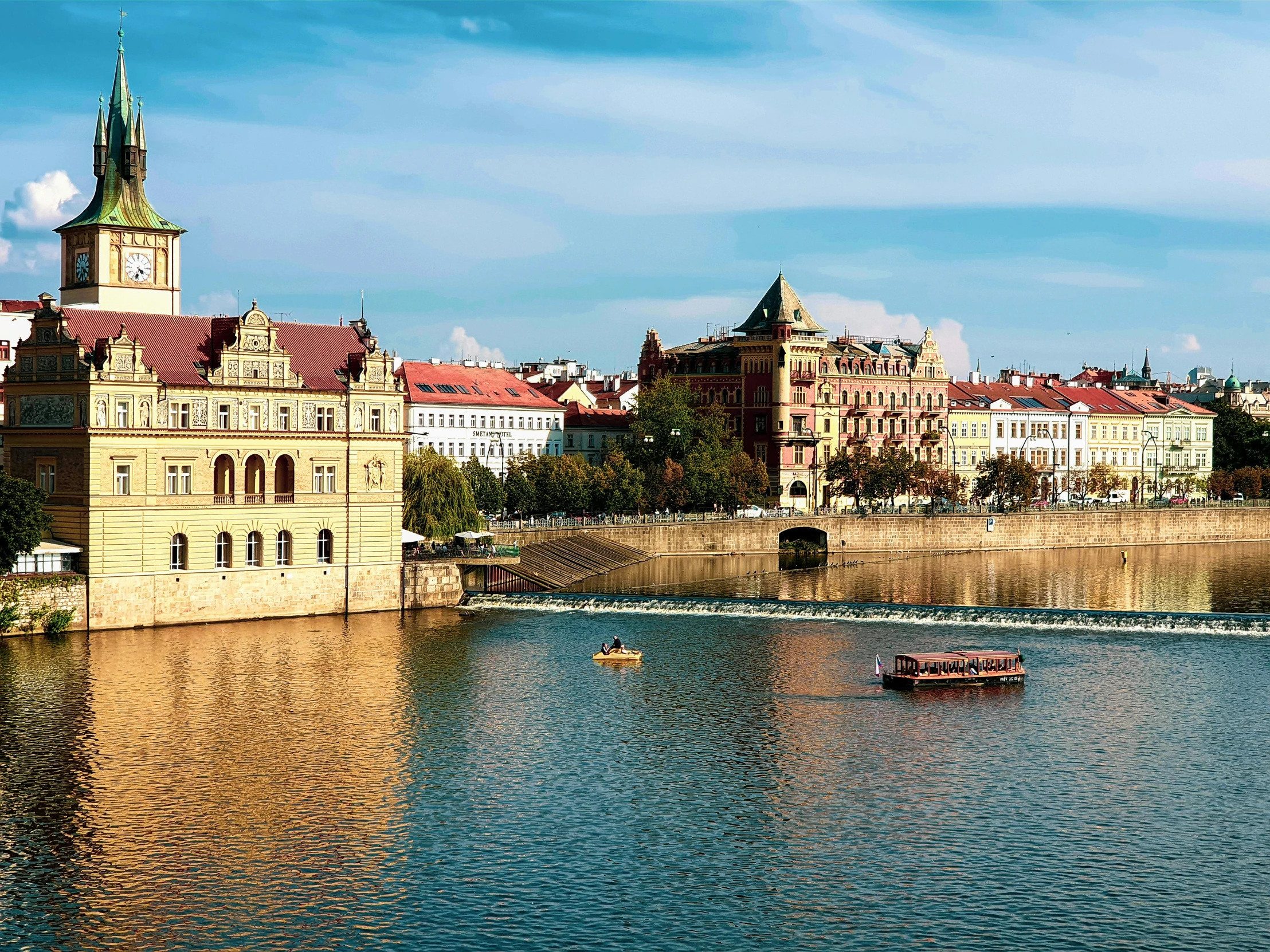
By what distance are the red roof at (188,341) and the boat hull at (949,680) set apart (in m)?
41.7

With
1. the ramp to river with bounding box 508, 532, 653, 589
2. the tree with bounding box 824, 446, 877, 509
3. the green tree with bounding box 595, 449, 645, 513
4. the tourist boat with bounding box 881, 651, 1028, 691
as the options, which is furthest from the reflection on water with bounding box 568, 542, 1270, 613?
the tourist boat with bounding box 881, 651, 1028, 691

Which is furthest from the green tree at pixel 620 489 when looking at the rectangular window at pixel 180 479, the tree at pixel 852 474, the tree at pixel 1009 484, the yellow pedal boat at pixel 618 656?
the yellow pedal boat at pixel 618 656

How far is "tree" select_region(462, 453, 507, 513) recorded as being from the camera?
140875 mm

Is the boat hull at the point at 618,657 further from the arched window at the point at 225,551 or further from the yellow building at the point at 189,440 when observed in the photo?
the arched window at the point at 225,551

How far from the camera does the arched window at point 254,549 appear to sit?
97.1 metres

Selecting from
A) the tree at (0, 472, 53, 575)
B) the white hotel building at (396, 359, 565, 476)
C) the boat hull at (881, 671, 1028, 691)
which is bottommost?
the boat hull at (881, 671, 1028, 691)

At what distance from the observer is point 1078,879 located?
4856 cm

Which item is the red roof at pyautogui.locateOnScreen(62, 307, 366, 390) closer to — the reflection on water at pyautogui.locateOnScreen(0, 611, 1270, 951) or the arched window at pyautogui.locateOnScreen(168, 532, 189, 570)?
the arched window at pyautogui.locateOnScreen(168, 532, 189, 570)

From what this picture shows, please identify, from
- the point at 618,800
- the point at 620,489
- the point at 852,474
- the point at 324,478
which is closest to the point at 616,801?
the point at 618,800

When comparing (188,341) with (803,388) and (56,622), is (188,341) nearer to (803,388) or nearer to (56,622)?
(56,622)

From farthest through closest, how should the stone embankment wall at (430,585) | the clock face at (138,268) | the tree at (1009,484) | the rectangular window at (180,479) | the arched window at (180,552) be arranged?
the tree at (1009,484) < the clock face at (138,268) < the stone embankment wall at (430,585) < the rectangular window at (180,479) < the arched window at (180,552)

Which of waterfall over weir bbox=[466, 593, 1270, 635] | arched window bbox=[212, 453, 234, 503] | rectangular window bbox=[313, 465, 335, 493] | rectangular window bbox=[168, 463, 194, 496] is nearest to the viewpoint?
rectangular window bbox=[168, 463, 194, 496]

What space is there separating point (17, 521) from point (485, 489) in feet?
191

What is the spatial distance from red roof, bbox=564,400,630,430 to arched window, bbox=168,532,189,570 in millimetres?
89456
